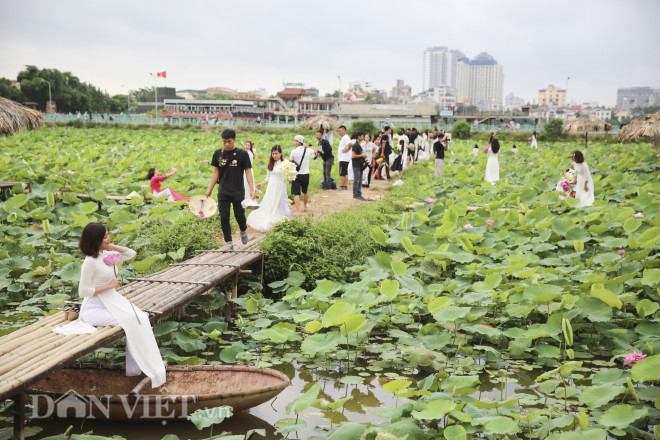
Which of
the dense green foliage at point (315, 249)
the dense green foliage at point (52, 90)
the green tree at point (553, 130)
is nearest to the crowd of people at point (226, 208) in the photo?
the dense green foliage at point (315, 249)

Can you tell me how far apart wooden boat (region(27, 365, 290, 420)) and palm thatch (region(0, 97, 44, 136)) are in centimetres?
545

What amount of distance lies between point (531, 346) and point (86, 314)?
280cm

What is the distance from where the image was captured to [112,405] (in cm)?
271

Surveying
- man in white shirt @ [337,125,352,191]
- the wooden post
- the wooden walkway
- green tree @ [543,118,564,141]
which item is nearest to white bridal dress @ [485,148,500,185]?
man in white shirt @ [337,125,352,191]

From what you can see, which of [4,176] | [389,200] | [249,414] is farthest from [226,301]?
[4,176]

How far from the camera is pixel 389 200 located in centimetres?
820

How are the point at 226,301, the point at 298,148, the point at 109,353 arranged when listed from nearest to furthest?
the point at 109,353 < the point at 226,301 < the point at 298,148

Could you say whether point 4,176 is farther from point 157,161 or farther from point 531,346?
point 531,346

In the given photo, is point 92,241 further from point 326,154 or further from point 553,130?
point 553,130

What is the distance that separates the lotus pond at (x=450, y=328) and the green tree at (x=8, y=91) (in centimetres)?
3505

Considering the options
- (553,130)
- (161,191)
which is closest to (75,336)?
(161,191)

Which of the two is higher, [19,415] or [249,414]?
[19,415]

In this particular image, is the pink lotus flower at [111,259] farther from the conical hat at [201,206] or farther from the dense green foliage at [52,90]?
the dense green foliage at [52,90]

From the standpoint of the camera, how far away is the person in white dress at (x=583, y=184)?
710 cm
